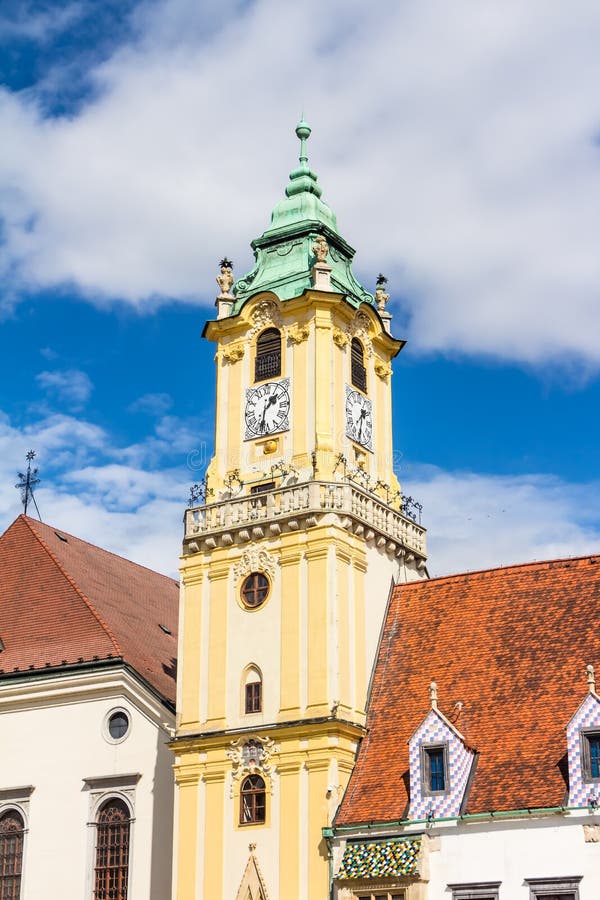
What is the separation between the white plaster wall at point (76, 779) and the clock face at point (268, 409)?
26.4 feet

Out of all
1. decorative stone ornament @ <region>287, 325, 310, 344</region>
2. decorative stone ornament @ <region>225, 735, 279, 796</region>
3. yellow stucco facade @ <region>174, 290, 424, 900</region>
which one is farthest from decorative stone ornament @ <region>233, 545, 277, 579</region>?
decorative stone ornament @ <region>287, 325, 310, 344</region>

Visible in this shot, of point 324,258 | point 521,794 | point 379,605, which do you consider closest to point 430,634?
point 379,605

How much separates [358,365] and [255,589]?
7.59 m

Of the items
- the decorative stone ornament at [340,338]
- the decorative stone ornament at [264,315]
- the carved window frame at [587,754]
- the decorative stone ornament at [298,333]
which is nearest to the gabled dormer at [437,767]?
the carved window frame at [587,754]

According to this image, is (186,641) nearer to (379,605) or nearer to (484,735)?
(379,605)

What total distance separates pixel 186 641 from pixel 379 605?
5076 millimetres

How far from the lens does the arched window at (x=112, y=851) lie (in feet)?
122

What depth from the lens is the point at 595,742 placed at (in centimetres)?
3058

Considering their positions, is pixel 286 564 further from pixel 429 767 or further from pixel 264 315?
pixel 264 315

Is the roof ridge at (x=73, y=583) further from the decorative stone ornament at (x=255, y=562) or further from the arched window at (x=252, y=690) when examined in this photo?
the arched window at (x=252, y=690)

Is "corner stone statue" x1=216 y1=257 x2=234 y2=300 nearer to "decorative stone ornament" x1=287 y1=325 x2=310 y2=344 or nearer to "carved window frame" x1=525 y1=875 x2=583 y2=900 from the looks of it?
"decorative stone ornament" x1=287 y1=325 x2=310 y2=344

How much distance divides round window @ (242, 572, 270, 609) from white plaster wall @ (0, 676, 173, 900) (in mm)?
4458

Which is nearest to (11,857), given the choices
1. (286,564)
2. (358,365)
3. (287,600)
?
(287,600)

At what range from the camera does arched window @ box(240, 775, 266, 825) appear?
34.2m
